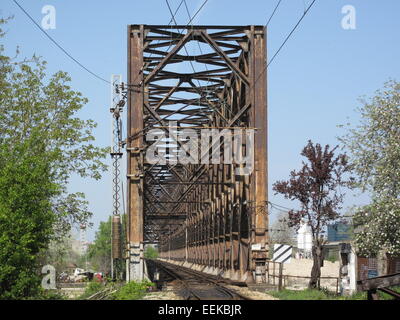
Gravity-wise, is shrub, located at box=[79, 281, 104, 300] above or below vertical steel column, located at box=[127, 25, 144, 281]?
below

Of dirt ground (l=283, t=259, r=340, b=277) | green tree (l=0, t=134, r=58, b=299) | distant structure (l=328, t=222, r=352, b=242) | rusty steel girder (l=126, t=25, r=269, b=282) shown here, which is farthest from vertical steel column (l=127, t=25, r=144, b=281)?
dirt ground (l=283, t=259, r=340, b=277)

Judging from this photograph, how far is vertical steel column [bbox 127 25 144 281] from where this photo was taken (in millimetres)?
27531

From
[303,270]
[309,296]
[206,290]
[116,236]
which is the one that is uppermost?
[116,236]

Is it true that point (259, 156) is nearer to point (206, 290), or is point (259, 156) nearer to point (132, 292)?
point (206, 290)

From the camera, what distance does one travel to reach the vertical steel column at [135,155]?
27531mm

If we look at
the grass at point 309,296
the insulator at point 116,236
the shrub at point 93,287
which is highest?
the insulator at point 116,236

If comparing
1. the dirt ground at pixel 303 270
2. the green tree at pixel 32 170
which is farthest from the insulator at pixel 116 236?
the dirt ground at pixel 303 270

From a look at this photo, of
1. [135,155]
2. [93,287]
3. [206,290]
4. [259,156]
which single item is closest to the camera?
[206,290]

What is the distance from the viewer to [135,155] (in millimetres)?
28281

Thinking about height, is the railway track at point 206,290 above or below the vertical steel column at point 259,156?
below

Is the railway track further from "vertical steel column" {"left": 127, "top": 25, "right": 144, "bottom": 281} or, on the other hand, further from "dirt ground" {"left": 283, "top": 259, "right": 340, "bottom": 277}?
"dirt ground" {"left": 283, "top": 259, "right": 340, "bottom": 277}

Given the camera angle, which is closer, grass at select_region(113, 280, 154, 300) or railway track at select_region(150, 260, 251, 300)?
railway track at select_region(150, 260, 251, 300)

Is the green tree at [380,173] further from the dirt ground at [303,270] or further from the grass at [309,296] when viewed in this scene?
the dirt ground at [303,270]

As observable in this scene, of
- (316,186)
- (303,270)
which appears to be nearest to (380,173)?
(316,186)
